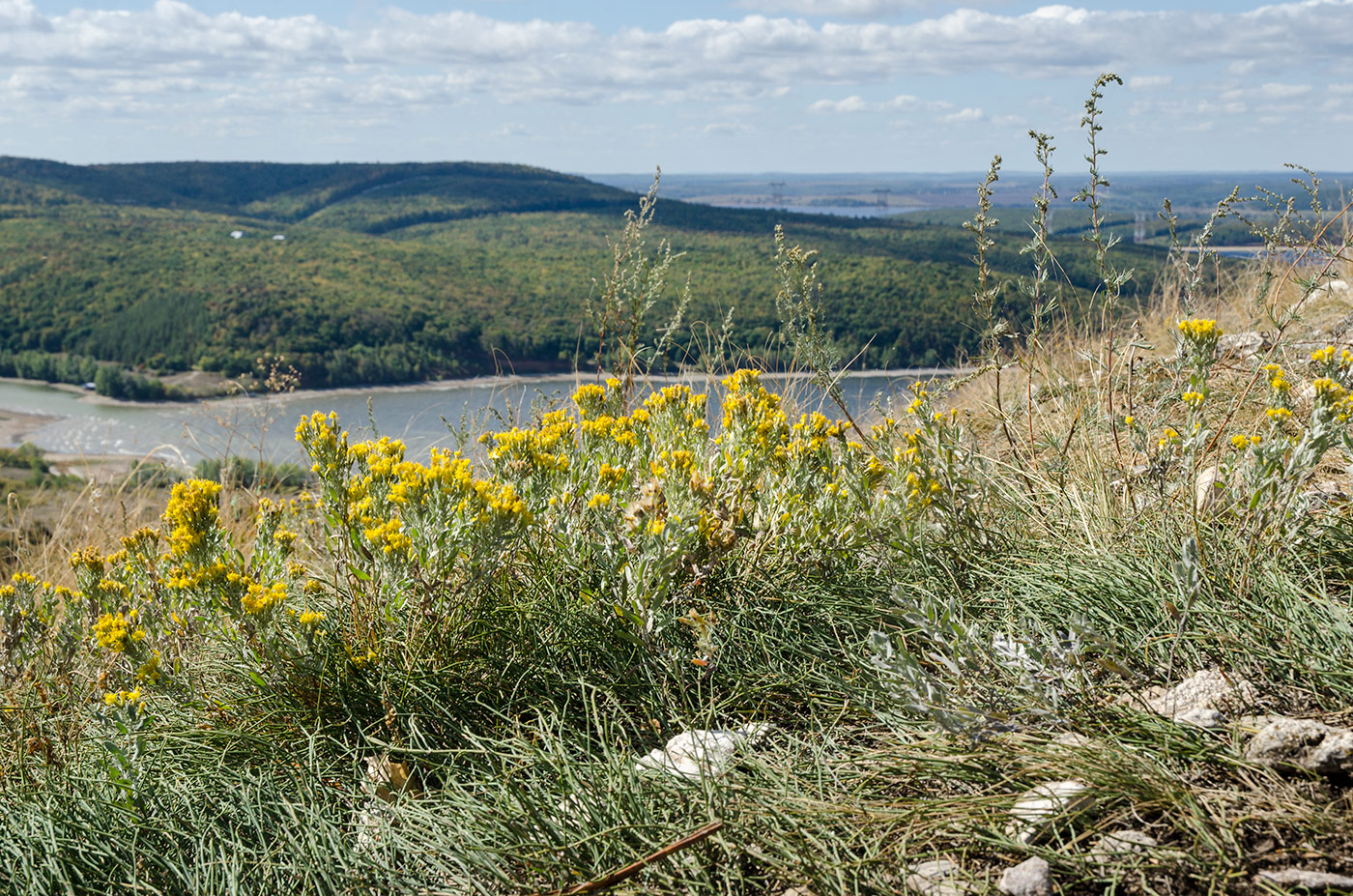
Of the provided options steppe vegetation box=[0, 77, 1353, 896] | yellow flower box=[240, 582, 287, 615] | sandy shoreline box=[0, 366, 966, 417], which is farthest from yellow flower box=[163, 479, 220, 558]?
sandy shoreline box=[0, 366, 966, 417]

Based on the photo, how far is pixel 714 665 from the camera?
70.6 inches

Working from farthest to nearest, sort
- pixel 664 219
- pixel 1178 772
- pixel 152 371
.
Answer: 1. pixel 664 219
2. pixel 152 371
3. pixel 1178 772

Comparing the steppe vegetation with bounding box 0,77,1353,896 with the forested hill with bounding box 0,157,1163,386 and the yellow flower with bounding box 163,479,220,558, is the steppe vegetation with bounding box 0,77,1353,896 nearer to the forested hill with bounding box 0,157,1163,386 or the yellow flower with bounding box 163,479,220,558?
the yellow flower with bounding box 163,479,220,558

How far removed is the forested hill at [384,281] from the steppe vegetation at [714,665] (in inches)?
241

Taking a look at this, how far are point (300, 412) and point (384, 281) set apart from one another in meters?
39.8

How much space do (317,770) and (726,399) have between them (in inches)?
52.8

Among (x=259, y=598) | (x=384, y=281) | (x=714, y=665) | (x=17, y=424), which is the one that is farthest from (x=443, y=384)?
(x=384, y=281)

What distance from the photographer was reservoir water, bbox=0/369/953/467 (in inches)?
145

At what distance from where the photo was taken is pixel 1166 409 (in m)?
2.68

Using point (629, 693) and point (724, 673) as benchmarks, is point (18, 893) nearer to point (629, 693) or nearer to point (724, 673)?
point (629, 693)

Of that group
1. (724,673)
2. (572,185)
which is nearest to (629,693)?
(724,673)

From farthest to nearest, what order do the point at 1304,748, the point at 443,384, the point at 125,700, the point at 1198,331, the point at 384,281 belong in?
1. the point at 384,281
2. the point at 443,384
3. the point at 1198,331
4. the point at 125,700
5. the point at 1304,748

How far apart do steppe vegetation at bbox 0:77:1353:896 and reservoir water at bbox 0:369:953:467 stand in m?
0.57

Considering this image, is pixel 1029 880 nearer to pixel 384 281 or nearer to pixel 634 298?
pixel 634 298
